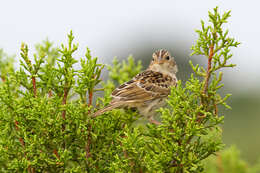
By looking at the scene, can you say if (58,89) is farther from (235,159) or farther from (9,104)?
(235,159)

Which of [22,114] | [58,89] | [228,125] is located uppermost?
[58,89]

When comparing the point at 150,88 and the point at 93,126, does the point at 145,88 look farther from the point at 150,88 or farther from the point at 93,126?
the point at 93,126

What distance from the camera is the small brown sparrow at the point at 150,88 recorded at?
20.2ft

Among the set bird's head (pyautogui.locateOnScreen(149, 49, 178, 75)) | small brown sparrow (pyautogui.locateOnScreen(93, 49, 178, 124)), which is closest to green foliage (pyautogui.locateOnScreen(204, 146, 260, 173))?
small brown sparrow (pyautogui.locateOnScreen(93, 49, 178, 124))

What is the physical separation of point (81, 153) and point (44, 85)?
1.06 metres

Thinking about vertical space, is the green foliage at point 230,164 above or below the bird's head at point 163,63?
below

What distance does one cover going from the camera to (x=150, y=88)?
273 inches

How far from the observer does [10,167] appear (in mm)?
4234

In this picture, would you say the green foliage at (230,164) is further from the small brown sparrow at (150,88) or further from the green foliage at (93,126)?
the small brown sparrow at (150,88)

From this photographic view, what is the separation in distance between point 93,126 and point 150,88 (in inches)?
109

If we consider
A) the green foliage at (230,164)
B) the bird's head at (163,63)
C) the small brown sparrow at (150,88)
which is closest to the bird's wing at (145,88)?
the small brown sparrow at (150,88)

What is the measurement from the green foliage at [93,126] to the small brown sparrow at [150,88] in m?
1.11

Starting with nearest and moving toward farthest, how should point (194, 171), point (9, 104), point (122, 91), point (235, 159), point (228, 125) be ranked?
1. point (235, 159)
2. point (194, 171)
3. point (9, 104)
4. point (122, 91)
5. point (228, 125)

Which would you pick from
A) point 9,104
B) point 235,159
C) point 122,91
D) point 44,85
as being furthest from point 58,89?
Answer: point 235,159
